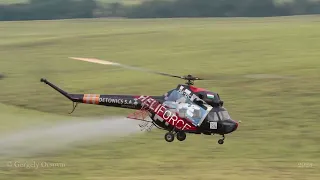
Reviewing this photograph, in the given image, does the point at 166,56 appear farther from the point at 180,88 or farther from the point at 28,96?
the point at 180,88

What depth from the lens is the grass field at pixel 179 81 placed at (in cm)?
5381

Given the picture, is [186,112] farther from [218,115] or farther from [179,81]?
[179,81]

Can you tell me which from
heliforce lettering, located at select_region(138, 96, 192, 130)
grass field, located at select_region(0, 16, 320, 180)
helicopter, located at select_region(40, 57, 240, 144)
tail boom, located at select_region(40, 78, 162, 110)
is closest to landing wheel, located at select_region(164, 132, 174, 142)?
helicopter, located at select_region(40, 57, 240, 144)

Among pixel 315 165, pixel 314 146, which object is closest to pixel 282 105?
pixel 314 146

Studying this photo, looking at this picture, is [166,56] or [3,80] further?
[166,56]

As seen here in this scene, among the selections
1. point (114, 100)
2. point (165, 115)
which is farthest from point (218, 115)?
point (114, 100)

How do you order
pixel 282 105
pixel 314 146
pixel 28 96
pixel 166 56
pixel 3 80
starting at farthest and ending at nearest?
1. pixel 166 56
2. pixel 3 80
3. pixel 28 96
4. pixel 282 105
5. pixel 314 146

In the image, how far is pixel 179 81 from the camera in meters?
91.3

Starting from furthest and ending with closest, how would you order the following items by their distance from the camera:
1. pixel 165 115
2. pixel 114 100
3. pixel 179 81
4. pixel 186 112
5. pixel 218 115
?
pixel 179 81, pixel 114 100, pixel 165 115, pixel 186 112, pixel 218 115

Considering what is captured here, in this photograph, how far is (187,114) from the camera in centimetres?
3441

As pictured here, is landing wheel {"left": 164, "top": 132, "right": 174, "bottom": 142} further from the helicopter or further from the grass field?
the grass field

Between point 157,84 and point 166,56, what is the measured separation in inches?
1359

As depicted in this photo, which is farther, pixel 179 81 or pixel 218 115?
pixel 179 81

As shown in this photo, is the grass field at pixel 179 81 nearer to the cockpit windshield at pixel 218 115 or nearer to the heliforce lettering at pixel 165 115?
the cockpit windshield at pixel 218 115
